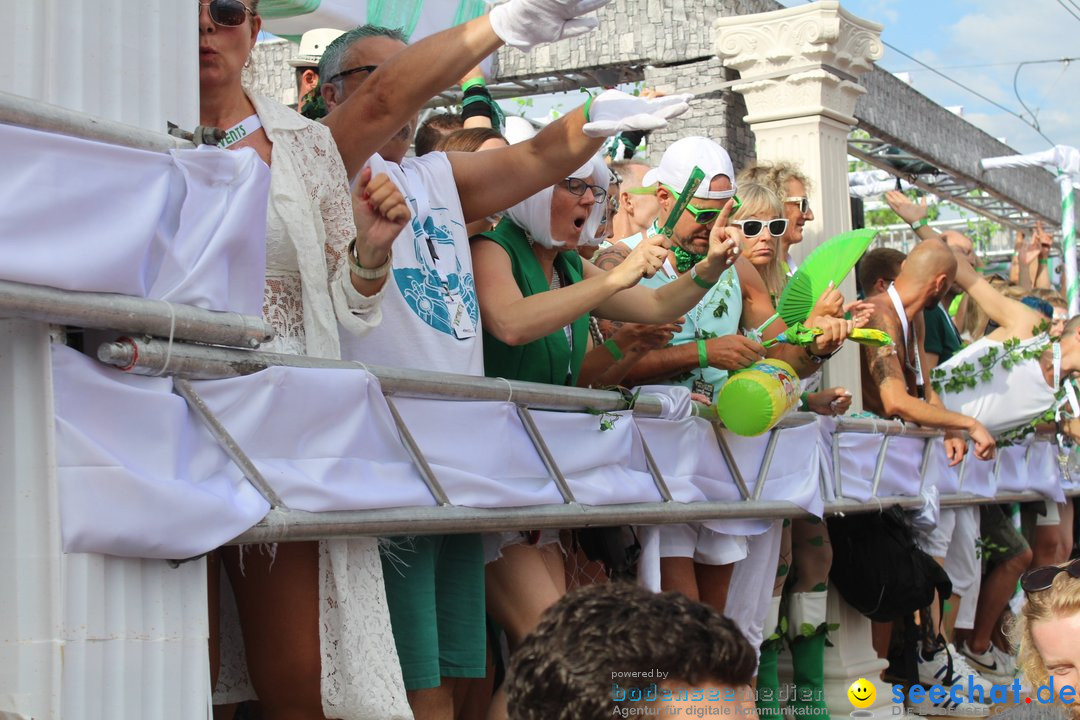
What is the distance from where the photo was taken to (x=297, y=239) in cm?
321

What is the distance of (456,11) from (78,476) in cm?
463

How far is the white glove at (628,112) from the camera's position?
3660 mm

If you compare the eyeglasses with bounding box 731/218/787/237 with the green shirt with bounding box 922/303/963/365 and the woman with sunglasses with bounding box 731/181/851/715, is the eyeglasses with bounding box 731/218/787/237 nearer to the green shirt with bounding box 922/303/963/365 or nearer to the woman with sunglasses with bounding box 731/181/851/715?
the woman with sunglasses with bounding box 731/181/851/715

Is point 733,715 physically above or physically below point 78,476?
below

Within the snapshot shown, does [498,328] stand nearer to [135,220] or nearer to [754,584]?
[135,220]

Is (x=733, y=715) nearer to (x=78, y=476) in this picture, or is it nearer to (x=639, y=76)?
(x=78, y=476)

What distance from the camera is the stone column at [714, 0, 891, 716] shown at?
717 centimetres

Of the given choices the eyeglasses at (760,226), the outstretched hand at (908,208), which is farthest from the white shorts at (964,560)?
the eyeglasses at (760,226)

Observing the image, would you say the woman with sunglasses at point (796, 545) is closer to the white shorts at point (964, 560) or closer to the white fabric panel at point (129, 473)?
the white shorts at point (964, 560)

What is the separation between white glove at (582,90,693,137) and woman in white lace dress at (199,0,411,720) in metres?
A: 0.75

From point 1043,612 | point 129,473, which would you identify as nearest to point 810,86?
point 1043,612

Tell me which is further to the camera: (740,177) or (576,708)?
(740,177)

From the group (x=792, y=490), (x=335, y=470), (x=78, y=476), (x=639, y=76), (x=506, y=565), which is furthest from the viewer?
(x=639, y=76)

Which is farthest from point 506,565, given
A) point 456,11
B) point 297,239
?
point 456,11
